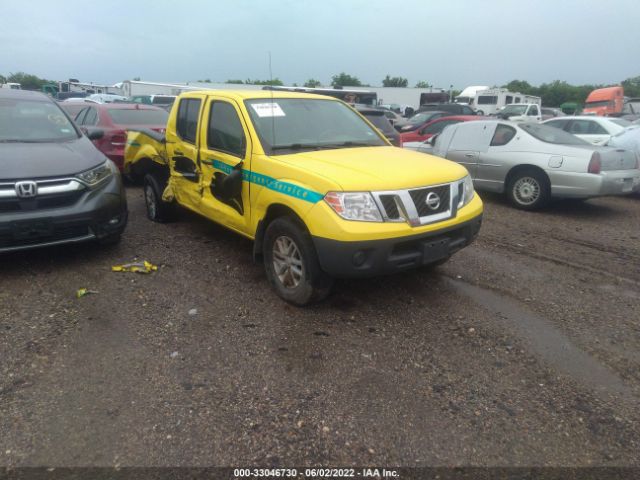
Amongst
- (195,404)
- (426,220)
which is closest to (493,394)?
(426,220)

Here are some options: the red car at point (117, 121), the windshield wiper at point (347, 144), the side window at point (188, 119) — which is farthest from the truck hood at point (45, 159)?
the red car at point (117, 121)

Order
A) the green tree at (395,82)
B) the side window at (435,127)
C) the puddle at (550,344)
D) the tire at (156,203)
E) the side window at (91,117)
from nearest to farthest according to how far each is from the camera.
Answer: the puddle at (550,344)
the tire at (156,203)
the side window at (91,117)
the side window at (435,127)
the green tree at (395,82)

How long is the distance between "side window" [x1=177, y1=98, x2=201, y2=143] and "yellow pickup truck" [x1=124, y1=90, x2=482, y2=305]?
0.04ft

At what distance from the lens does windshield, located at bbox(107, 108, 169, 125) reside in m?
8.77

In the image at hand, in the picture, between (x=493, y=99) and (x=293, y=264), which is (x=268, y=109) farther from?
(x=493, y=99)

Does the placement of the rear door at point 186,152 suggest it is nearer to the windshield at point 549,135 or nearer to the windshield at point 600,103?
the windshield at point 549,135

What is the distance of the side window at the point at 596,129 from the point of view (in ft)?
34.9

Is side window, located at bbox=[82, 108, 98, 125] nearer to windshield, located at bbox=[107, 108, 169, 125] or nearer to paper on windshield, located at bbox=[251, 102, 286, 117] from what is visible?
windshield, located at bbox=[107, 108, 169, 125]

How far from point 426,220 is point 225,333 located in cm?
173

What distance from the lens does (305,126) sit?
441 centimetres

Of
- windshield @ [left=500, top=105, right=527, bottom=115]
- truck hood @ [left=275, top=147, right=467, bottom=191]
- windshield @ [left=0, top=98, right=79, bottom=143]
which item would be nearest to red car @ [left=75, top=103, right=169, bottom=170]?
windshield @ [left=0, top=98, right=79, bottom=143]

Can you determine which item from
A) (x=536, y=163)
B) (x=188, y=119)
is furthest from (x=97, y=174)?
(x=536, y=163)

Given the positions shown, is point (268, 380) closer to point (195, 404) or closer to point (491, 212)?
point (195, 404)

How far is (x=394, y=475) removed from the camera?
2229 millimetres
